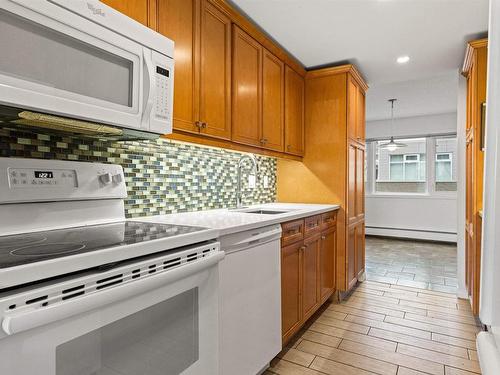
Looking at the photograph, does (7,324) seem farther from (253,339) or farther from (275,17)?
(275,17)

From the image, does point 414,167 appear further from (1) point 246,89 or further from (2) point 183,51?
(2) point 183,51

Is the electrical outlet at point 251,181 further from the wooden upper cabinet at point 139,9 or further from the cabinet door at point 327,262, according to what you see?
the wooden upper cabinet at point 139,9

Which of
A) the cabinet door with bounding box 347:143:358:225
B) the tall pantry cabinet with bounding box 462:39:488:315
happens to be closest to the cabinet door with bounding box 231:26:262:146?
the cabinet door with bounding box 347:143:358:225

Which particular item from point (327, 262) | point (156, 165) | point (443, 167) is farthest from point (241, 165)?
point (443, 167)

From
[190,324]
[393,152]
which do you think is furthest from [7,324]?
[393,152]

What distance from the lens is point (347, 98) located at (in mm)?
3012

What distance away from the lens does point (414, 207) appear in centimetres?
598

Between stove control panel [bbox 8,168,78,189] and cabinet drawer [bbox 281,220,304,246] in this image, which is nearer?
stove control panel [bbox 8,168,78,189]

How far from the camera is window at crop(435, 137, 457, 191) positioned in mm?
5809

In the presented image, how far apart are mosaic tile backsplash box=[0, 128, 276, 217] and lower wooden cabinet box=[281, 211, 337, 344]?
67 cm

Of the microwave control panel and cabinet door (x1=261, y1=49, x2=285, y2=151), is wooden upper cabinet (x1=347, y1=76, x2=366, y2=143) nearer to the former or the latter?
cabinet door (x1=261, y1=49, x2=285, y2=151)

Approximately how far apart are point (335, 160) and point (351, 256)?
3.31ft

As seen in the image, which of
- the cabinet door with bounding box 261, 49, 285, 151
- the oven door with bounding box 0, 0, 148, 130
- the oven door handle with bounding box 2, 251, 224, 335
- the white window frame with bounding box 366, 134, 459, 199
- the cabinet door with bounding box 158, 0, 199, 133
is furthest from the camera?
the white window frame with bounding box 366, 134, 459, 199

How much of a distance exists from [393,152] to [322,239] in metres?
4.60
